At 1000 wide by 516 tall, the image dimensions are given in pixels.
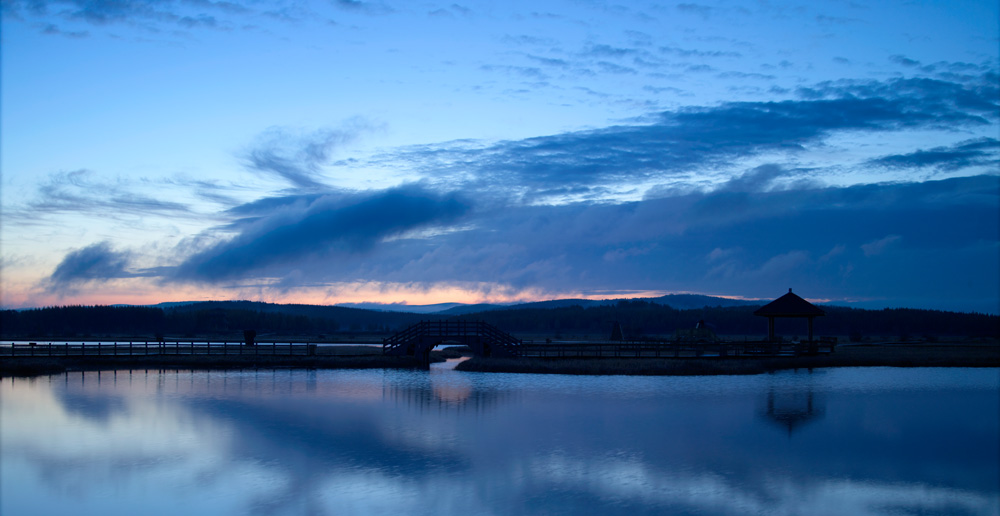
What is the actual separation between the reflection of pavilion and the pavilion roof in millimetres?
22407

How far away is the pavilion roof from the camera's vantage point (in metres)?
56.1

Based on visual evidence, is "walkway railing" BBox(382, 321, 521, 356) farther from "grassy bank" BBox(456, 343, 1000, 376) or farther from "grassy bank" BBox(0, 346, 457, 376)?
"grassy bank" BBox(456, 343, 1000, 376)

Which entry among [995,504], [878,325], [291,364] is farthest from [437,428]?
[878,325]

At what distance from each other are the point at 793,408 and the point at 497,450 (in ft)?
47.1

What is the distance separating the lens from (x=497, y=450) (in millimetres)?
20906

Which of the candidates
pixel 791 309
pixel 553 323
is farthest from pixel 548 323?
pixel 791 309

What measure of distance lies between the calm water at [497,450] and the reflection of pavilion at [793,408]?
5.9 inches

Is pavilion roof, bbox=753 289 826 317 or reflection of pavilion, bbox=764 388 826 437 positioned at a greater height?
pavilion roof, bbox=753 289 826 317

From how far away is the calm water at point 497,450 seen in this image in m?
15.9

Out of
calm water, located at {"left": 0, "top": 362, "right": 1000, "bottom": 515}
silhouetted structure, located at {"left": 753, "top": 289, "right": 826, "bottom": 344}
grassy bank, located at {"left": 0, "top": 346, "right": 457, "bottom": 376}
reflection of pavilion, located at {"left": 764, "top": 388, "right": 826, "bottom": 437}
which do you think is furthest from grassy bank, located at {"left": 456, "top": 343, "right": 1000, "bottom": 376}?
reflection of pavilion, located at {"left": 764, "top": 388, "right": 826, "bottom": 437}

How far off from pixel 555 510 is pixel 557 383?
2412 cm

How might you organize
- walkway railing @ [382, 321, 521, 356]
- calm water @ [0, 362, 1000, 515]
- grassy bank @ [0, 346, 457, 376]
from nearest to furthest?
calm water @ [0, 362, 1000, 515] → grassy bank @ [0, 346, 457, 376] → walkway railing @ [382, 321, 521, 356]

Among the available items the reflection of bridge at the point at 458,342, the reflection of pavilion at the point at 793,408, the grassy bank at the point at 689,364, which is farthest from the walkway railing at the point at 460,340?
the reflection of pavilion at the point at 793,408

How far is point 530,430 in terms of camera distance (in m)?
24.2
